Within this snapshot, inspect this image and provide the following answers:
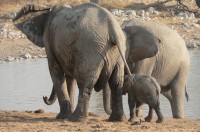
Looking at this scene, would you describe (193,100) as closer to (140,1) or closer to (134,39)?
(134,39)

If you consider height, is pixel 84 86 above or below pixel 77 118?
above

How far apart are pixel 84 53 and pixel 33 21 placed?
1347mm

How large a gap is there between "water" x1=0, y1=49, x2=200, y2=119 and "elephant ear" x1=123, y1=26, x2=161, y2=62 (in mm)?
1935

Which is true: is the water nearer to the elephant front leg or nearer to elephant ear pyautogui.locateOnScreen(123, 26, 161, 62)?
elephant ear pyautogui.locateOnScreen(123, 26, 161, 62)

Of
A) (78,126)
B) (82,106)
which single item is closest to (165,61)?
(82,106)

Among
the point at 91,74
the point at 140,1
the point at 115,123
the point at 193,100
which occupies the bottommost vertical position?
the point at 140,1

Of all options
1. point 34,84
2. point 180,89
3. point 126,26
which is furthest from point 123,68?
point 34,84

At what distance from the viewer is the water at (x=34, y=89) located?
12619 millimetres

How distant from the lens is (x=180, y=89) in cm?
1136

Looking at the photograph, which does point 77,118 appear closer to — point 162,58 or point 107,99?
point 107,99

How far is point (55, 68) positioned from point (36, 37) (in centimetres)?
65

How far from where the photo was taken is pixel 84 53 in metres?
8.76

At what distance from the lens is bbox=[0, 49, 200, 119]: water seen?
1262 cm

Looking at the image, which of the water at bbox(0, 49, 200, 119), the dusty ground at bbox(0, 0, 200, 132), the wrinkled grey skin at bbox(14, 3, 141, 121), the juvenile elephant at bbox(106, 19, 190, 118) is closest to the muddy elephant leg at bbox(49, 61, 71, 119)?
the wrinkled grey skin at bbox(14, 3, 141, 121)
